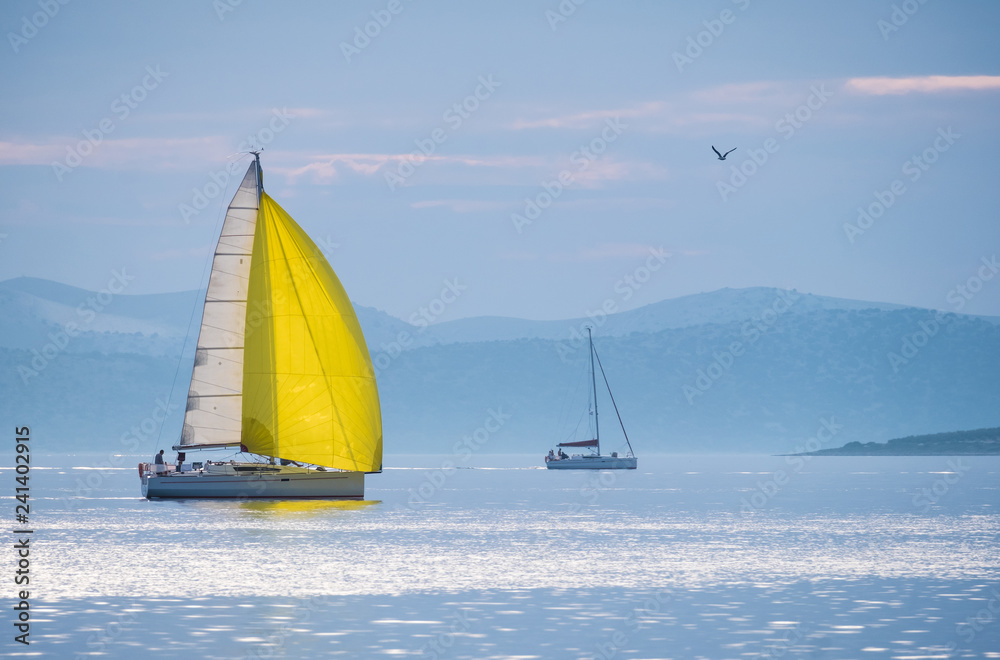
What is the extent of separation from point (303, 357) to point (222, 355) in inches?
158

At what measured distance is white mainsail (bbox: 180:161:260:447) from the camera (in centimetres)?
6319

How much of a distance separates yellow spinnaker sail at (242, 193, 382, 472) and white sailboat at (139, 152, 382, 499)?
4 cm

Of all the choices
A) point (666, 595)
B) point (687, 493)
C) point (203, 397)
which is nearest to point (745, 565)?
point (666, 595)

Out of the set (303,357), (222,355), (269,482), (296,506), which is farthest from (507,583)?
(296,506)

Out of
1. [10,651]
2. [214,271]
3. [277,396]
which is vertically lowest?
[10,651]

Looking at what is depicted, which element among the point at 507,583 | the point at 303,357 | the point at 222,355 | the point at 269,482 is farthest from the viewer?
the point at 222,355

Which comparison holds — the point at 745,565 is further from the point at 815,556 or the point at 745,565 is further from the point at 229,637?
the point at 229,637

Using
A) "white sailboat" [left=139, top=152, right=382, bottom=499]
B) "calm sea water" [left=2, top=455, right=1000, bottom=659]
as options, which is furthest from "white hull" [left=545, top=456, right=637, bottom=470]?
"white sailboat" [left=139, top=152, right=382, bottom=499]

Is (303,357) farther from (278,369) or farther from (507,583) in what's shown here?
(507,583)

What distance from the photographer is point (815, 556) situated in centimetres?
4575

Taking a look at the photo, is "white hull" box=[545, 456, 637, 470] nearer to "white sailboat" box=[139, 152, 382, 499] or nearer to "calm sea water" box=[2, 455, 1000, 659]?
"calm sea water" box=[2, 455, 1000, 659]

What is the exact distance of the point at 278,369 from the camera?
6212 centimetres

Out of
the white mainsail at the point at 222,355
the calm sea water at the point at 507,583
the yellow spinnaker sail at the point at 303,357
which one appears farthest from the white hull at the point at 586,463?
the yellow spinnaker sail at the point at 303,357

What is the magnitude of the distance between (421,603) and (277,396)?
2994 centimetres
